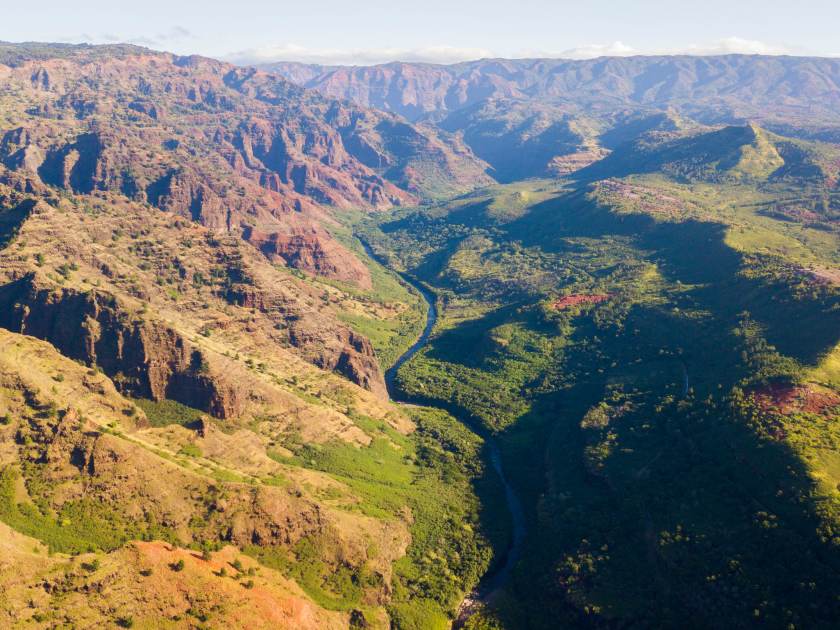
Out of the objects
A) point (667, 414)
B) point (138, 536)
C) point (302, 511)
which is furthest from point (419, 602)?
point (667, 414)

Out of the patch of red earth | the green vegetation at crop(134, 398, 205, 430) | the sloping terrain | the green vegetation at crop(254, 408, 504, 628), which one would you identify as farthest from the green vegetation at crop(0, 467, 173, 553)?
the patch of red earth

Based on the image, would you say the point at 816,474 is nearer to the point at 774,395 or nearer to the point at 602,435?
the point at 774,395

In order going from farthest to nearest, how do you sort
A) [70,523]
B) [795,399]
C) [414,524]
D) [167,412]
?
[795,399] → [414,524] → [167,412] → [70,523]

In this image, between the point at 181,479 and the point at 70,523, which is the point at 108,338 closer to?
the point at 181,479

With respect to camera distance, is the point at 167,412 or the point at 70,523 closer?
the point at 70,523

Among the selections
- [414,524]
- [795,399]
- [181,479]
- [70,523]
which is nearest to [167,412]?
[181,479]

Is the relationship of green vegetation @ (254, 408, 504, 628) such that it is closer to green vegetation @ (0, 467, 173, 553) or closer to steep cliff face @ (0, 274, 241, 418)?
green vegetation @ (0, 467, 173, 553)

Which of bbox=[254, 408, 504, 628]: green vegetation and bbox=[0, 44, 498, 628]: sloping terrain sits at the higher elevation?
bbox=[0, 44, 498, 628]: sloping terrain

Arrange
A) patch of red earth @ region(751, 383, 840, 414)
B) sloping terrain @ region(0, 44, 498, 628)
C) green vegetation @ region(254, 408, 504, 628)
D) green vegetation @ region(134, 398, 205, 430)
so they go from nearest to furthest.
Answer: sloping terrain @ region(0, 44, 498, 628) → green vegetation @ region(254, 408, 504, 628) → green vegetation @ region(134, 398, 205, 430) → patch of red earth @ region(751, 383, 840, 414)
